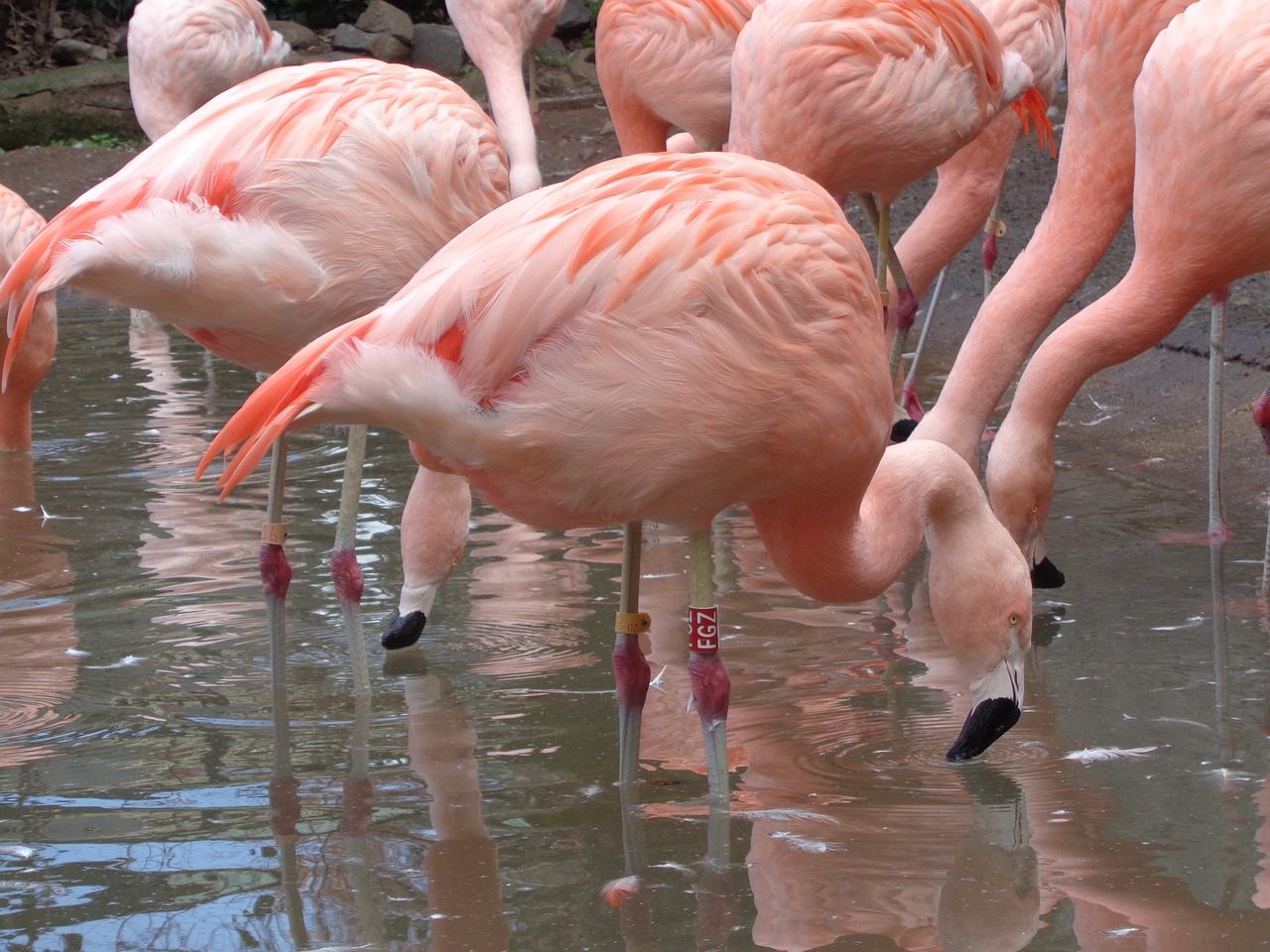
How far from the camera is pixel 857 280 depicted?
8.98ft

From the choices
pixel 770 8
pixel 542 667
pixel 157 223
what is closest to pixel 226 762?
pixel 542 667

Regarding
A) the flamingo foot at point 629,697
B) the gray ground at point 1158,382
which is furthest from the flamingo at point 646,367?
the gray ground at point 1158,382

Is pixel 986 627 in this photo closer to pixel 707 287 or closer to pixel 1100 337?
pixel 707 287

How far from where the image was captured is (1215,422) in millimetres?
4520

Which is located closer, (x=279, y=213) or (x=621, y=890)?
(x=621, y=890)

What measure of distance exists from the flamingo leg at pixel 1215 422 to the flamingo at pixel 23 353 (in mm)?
3776

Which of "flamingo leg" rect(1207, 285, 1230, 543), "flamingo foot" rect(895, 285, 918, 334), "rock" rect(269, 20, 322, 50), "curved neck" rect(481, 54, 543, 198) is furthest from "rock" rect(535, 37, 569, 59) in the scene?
"flamingo leg" rect(1207, 285, 1230, 543)

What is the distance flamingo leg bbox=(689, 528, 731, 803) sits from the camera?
2889 mm

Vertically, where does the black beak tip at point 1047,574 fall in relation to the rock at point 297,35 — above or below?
below

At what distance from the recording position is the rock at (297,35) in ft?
42.4

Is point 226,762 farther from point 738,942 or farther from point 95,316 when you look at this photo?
point 95,316

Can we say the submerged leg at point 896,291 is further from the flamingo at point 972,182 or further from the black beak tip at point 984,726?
the black beak tip at point 984,726

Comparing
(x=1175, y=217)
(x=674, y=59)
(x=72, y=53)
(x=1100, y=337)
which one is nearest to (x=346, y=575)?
(x=1100, y=337)

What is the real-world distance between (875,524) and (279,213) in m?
1.30
